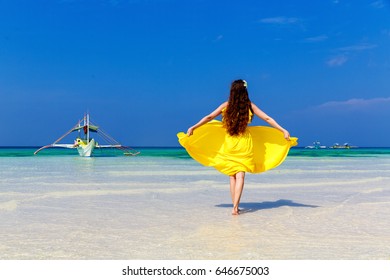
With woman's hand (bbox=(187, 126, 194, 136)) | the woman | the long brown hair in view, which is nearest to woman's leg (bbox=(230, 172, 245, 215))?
the woman

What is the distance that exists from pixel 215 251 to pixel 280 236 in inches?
40.7

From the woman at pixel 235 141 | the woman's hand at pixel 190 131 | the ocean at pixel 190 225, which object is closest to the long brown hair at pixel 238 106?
the woman at pixel 235 141

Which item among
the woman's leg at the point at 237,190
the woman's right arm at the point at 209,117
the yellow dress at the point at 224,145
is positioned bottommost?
Answer: the woman's leg at the point at 237,190

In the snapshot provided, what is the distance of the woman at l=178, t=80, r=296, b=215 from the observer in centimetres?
680

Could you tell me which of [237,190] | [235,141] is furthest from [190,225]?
[235,141]

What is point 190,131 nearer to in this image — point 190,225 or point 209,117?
point 209,117

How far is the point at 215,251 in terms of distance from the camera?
14.7ft

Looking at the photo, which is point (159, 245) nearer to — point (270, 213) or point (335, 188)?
point (270, 213)

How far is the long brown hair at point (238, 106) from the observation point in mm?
6785

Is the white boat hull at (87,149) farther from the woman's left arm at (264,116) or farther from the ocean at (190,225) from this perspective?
the woman's left arm at (264,116)

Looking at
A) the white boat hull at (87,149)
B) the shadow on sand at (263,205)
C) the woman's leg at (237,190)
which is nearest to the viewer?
the woman's leg at (237,190)

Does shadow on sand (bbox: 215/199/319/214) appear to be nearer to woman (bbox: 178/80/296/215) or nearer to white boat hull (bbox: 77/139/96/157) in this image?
woman (bbox: 178/80/296/215)

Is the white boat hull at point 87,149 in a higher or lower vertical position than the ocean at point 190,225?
higher

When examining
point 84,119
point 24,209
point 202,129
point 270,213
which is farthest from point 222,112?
point 84,119
